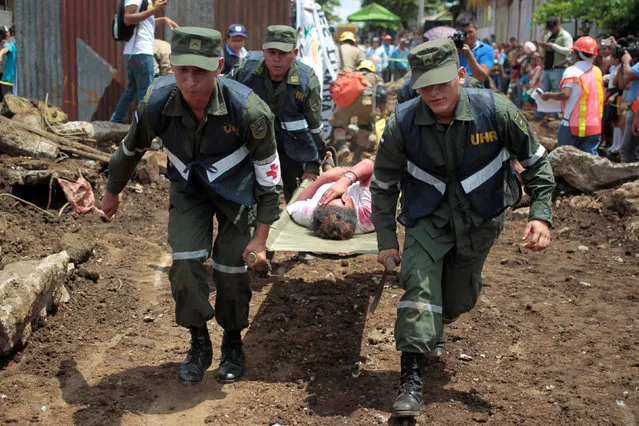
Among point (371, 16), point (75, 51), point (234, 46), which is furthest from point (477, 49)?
point (371, 16)

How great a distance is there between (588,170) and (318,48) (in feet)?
16.2

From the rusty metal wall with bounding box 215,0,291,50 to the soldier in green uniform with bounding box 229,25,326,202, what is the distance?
236 inches

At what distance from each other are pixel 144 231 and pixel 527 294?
3.71 meters

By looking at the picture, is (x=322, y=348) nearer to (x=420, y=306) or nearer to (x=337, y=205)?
(x=420, y=306)

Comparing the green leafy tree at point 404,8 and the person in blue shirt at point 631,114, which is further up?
the green leafy tree at point 404,8

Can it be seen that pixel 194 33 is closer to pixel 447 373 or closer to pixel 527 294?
pixel 447 373

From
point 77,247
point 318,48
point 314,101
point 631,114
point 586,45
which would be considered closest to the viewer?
point 77,247

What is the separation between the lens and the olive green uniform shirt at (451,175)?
4.18 meters

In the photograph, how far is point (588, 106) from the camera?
9.72m

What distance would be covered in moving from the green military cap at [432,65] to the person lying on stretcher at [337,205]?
7.20 feet

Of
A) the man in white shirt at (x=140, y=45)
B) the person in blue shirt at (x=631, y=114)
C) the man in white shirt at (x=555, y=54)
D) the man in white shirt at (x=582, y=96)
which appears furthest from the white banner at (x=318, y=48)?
the person in blue shirt at (x=631, y=114)

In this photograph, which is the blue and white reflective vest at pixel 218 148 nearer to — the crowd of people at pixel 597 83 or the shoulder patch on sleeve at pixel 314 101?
the shoulder patch on sleeve at pixel 314 101

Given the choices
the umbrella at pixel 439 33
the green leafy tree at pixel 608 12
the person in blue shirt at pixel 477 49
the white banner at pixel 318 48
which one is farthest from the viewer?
the green leafy tree at pixel 608 12

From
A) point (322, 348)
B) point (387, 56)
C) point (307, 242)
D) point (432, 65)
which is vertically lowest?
point (322, 348)
